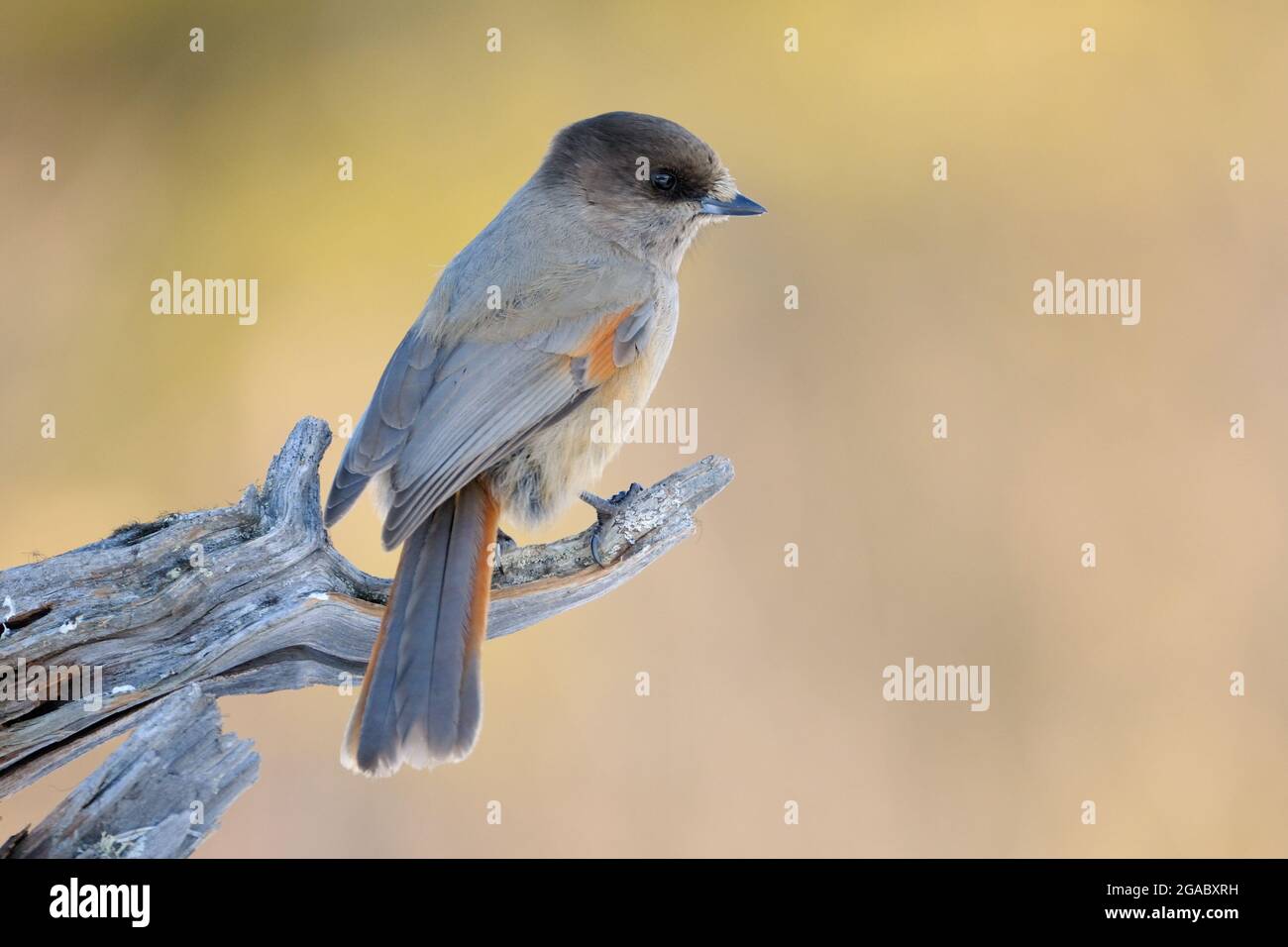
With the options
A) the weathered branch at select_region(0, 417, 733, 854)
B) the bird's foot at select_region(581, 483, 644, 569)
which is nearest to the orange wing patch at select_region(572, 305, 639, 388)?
the bird's foot at select_region(581, 483, 644, 569)

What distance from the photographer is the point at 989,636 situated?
6.06 meters

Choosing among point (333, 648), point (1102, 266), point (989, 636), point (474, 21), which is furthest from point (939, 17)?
point (333, 648)

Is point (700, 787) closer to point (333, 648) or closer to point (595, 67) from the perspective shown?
point (333, 648)

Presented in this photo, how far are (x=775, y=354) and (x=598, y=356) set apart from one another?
2.67m

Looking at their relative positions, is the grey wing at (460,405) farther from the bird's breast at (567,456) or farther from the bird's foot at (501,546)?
the bird's foot at (501,546)

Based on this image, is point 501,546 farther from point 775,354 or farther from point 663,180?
point 775,354

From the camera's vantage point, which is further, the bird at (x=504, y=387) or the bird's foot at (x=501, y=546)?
the bird's foot at (x=501, y=546)

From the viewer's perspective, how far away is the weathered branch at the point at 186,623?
3.43 m

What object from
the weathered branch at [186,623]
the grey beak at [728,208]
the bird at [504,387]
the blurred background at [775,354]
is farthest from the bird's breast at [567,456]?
the blurred background at [775,354]

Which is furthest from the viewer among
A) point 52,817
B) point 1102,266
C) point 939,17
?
point 939,17

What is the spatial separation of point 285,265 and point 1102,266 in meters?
4.16

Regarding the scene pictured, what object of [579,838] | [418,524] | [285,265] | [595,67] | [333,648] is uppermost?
[595,67]

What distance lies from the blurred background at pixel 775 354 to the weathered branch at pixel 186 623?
211 cm

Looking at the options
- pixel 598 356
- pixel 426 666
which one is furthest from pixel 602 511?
pixel 426 666
